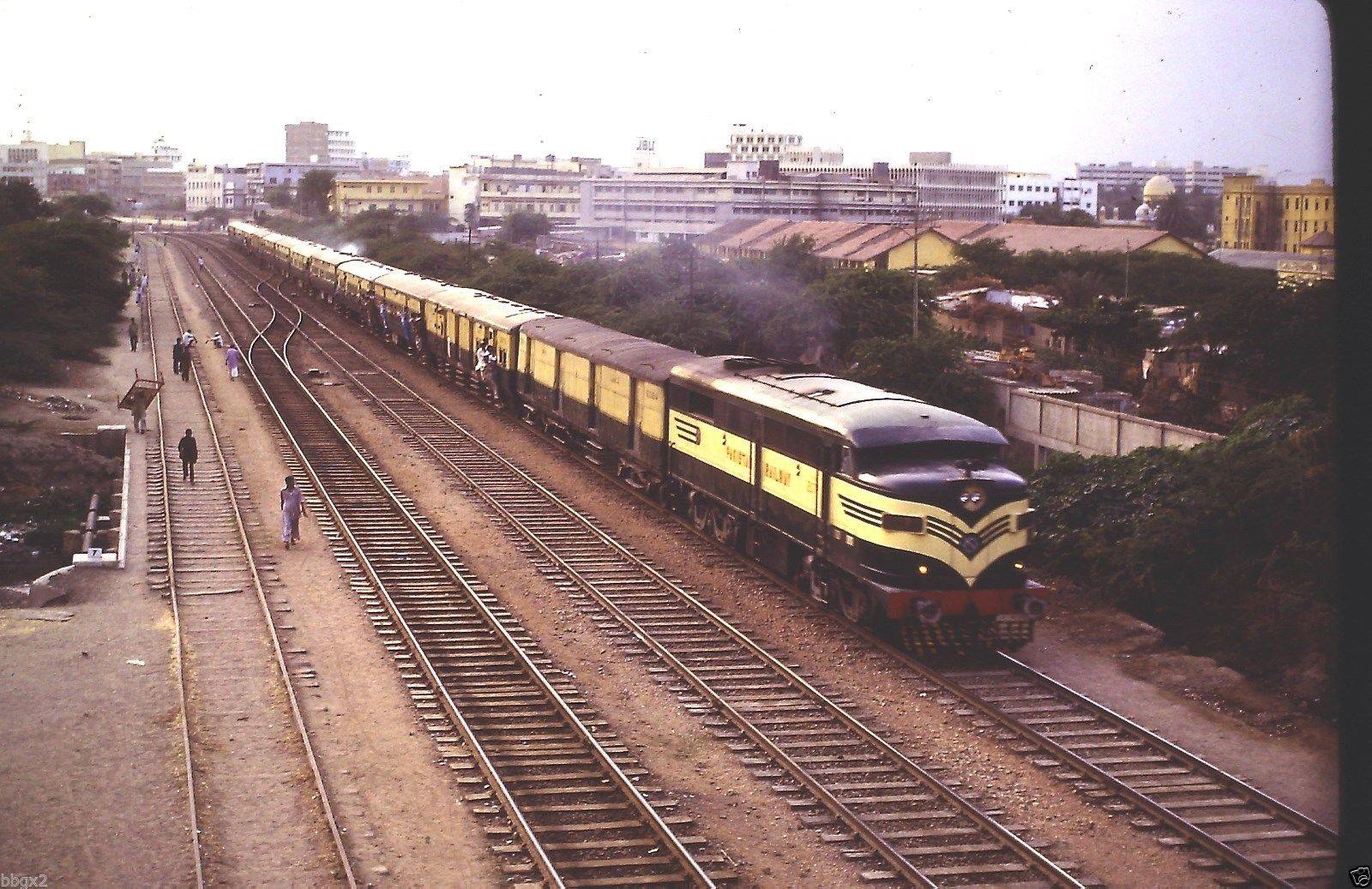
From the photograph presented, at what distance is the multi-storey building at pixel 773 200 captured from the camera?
112 metres

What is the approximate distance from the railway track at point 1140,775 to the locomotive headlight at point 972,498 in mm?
1867

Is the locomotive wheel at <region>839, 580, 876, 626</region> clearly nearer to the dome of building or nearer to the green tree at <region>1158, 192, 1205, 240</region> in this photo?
the green tree at <region>1158, 192, 1205, 240</region>

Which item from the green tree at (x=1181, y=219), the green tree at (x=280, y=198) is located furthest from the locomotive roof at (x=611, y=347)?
the green tree at (x=280, y=198)

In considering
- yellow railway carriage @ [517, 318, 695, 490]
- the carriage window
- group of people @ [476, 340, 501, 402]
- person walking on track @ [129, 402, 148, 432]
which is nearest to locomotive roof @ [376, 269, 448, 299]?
group of people @ [476, 340, 501, 402]

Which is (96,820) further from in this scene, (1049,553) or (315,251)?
(315,251)

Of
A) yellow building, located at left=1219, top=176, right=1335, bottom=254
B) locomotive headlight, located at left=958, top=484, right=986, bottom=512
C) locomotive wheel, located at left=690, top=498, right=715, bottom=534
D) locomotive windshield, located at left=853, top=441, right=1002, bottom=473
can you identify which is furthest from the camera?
locomotive wheel, located at left=690, top=498, right=715, bottom=534

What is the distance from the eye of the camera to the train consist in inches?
574

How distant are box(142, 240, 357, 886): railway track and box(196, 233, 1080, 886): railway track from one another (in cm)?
392

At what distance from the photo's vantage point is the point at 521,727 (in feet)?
42.8

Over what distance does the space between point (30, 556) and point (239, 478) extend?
392 centimetres

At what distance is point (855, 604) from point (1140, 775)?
4864 mm

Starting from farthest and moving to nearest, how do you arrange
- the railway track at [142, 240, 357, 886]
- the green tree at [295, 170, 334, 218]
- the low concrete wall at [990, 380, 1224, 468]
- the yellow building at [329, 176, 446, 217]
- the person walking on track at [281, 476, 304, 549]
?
the green tree at [295, 170, 334, 218] < the yellow building at [329, 176, 446, 217] < the low concrete wall at [990, 380, 1224, 468] < the person walking on track at [281, 476, 304, 549] < the railway track at [142, 240, 357, 886]

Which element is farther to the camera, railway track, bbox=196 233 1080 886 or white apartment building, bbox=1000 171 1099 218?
white apartment building, bbox=1000 171 1099 218

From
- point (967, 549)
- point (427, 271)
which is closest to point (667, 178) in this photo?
point (427, 271)
